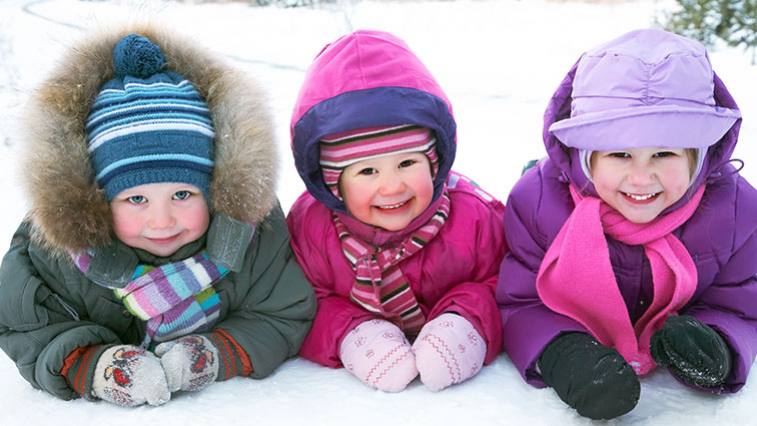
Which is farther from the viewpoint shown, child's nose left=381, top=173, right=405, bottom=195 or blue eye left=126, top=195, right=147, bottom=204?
child's nose left=381, top=173, right=405, bottom=195

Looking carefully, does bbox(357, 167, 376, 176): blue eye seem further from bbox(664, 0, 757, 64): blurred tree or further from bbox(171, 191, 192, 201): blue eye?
bbox(664, 0, 757, 64): blurred tree

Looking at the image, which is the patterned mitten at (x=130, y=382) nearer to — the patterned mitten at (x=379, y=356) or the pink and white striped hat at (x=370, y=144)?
the patterned mitten at (x=379, y=356)

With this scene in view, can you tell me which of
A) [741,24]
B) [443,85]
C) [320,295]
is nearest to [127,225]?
[320,295]

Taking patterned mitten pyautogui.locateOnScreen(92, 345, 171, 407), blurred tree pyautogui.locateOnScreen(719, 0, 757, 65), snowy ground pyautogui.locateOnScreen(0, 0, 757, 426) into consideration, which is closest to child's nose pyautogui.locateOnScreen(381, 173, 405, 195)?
snowy ground pyautogui.locateOnScreen(0, 0, 757, 426)

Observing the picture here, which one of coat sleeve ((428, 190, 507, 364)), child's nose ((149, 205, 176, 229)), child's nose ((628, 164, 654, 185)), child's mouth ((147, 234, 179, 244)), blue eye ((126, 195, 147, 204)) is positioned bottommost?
coat sleeve ((428, 190, 507, 364))

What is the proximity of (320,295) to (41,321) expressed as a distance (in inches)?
27.2

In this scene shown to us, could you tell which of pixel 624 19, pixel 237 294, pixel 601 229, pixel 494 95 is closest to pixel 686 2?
pixel 624 19

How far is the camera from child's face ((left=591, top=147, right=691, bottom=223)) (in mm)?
1651

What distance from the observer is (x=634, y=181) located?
1.66 meters

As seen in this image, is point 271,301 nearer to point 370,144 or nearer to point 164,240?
point 164,240

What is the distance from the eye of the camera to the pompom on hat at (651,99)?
1.60 metres

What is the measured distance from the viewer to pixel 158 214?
1.69 meters

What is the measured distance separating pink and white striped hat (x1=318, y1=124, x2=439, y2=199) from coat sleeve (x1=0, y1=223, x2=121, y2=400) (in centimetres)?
69

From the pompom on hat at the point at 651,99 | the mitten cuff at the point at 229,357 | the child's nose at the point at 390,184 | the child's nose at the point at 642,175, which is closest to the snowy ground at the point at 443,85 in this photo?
the mitten cuff at the point at 229,357
